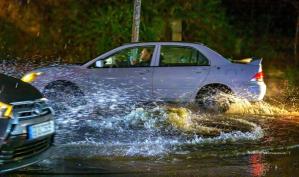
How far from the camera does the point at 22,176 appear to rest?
23.7 feet

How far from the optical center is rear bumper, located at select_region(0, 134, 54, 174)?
6305 mm

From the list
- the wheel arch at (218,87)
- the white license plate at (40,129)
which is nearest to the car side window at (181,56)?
the wheel arch at (218,87)

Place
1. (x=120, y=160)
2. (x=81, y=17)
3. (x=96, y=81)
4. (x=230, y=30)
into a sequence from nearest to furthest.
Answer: (x=120, y=160)
(x=96, y=81)
(x=81, y=17)
(x=230, y=30)

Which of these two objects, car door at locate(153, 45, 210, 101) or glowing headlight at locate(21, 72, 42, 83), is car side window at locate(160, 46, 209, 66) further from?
glowing headlight at locate(21, 72, 42, 83)

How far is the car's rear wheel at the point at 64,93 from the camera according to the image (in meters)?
12.3

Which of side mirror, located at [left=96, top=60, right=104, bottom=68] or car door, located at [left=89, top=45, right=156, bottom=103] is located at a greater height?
side mirror, located at [left=96, top=60, right=104, bottom=68]

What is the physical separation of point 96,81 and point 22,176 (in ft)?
17.0

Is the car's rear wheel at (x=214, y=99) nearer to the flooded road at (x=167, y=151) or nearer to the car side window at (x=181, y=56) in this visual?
the car side window at (x=181, y=56)

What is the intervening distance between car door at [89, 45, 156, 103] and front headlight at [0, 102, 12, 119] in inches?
234

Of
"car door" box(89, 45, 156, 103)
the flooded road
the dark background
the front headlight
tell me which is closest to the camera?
the front headlight

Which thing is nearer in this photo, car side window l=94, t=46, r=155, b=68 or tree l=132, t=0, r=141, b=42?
car side window l=94, t=46, r=155, b=68

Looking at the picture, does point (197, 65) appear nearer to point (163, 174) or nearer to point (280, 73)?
point (163, 174)

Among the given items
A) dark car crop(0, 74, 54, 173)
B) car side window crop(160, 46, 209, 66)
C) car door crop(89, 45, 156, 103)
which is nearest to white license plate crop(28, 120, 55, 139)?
dark car crop(0, 74, 54, 173)

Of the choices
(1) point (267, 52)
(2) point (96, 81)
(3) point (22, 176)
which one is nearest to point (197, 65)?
(2) point (96, 81)
